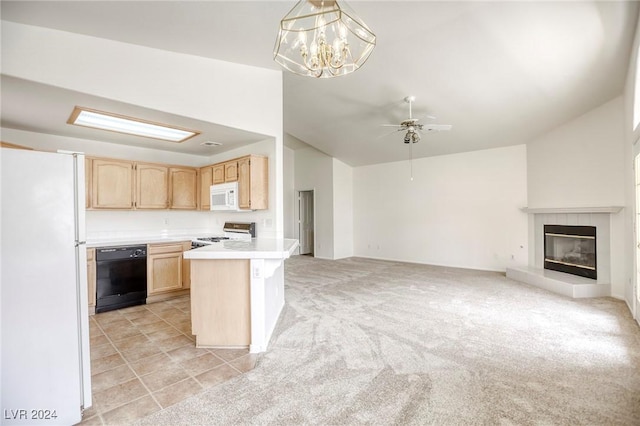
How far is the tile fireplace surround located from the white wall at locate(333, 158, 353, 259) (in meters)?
3.97

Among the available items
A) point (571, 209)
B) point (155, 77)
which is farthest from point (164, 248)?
point (571, 209)

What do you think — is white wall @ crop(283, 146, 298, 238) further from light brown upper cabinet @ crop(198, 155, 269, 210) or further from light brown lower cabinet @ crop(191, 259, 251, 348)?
light brown lower cabinet @ crop(191, 259, 251, 348)

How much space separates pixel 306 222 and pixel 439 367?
722 cm

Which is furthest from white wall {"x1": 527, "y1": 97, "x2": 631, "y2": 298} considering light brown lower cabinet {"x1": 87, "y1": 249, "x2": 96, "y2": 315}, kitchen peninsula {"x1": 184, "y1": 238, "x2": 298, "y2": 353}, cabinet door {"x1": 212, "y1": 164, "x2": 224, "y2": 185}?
light brown lower cabinet {"x1": 87, "y1": 249, "x2": 96, "y2": 315}

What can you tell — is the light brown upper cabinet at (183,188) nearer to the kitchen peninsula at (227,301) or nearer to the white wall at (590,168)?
the kitchen peninsula at (227,301)

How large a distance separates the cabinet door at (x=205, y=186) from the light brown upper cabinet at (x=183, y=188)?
11 cm

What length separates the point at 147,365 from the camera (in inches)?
96.5

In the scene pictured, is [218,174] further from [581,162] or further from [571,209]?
[581,162]

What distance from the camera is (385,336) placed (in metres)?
2.96

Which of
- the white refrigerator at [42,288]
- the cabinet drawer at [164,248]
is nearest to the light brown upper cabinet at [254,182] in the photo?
the cabinet drawer at [164,248]

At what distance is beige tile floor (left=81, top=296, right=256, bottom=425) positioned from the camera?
6.39ft

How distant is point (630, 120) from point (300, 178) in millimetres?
6928

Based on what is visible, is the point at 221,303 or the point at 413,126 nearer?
the point at 221,303

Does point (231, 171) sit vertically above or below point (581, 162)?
below
